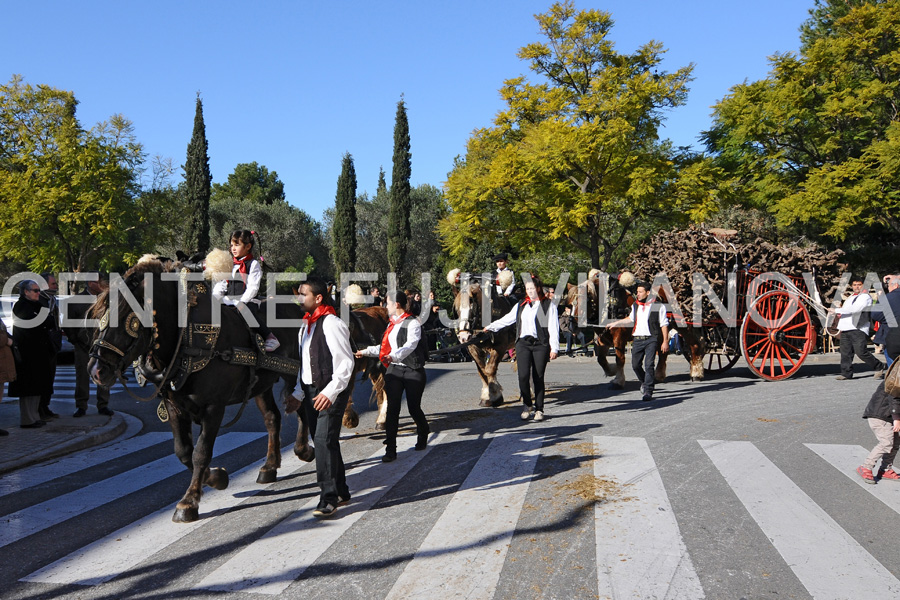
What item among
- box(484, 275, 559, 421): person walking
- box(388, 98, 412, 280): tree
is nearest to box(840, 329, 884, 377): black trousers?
box(484, 275, 559, 421): person walking

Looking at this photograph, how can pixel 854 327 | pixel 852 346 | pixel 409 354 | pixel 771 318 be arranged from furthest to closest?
pixel 852 346 → pixel 854 327 → pixel 771 318 → pixel 409 354

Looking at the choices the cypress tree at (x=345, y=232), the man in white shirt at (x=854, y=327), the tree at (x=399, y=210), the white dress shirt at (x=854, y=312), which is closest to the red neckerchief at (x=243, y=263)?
the white dress shirt at (x=854, y=312)

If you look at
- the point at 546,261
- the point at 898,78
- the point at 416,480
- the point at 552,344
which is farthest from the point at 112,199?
the point at 898,78

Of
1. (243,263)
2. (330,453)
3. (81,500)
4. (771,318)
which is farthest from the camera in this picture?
(771,318)

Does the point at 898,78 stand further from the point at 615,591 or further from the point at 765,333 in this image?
the point at 615,591

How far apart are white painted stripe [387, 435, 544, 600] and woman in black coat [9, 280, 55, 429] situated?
254 inches

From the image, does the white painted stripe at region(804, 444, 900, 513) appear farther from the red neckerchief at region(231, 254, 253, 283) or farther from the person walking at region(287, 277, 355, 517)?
the red neckerchief at region(231, 254, 253, 283)

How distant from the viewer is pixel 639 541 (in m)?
4.74

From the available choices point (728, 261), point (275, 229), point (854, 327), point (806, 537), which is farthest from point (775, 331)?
point (275, 229)

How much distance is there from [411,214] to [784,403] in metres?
39.1

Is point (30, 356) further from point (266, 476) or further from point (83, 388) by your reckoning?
point (266, 476)

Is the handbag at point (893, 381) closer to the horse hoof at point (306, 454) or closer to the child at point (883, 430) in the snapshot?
the child at point (883, 430)

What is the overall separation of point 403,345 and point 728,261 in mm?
8099

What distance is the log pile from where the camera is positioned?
511 inches
